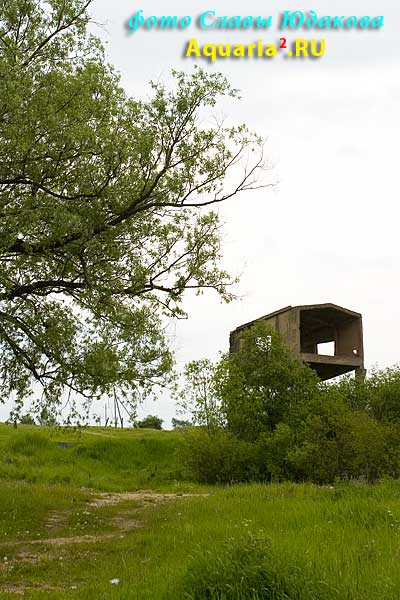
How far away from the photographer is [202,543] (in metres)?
10.9

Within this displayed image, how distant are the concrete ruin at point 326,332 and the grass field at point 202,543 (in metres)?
8.81

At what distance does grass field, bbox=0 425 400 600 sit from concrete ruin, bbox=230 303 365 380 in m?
8.81

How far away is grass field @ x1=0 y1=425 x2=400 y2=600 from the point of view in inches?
297

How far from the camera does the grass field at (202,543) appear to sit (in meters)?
7.54

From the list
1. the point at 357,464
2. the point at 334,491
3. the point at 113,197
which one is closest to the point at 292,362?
the point at 357,464

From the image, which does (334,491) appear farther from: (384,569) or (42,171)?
(42,171)

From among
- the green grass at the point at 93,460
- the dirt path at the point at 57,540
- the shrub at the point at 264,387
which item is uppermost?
the shrub at the point at 264,387

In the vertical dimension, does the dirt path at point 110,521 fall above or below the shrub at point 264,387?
below

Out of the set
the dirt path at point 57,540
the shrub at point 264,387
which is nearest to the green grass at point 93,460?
the shrub at point 264,387

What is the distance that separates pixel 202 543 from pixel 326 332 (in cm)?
2476

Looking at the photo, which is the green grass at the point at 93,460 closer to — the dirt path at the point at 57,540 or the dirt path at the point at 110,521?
the dirt path at the point at 110,521

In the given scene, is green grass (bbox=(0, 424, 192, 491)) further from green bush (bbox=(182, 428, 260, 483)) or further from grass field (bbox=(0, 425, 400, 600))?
grass field (bbox=(0, 425, 400, 600))

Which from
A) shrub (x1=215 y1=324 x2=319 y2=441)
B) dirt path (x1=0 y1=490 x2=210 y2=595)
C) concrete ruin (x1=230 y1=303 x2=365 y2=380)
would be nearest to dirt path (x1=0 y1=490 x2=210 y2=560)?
dirt path (x1=0 y1=490 x2=210 y2=595)

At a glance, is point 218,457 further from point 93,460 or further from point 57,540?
point 57,540
